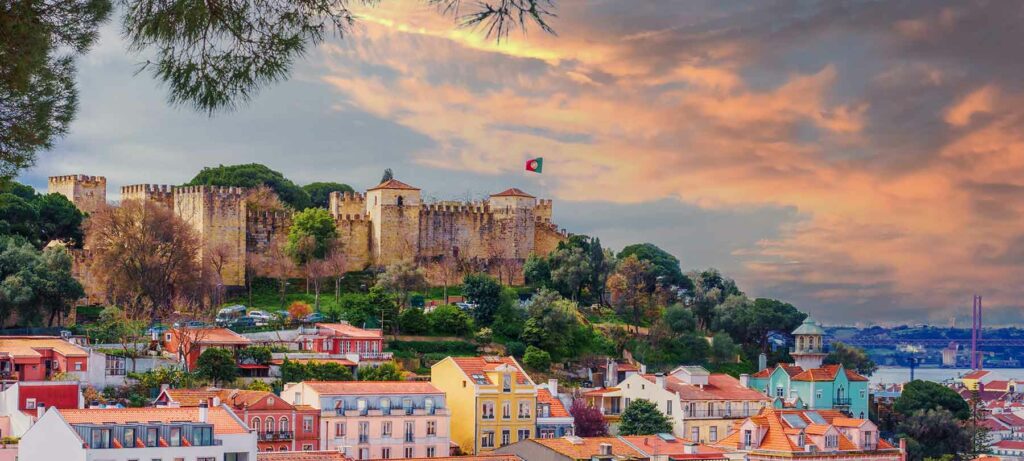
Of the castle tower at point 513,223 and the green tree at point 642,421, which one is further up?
the castle tower at point 513,223

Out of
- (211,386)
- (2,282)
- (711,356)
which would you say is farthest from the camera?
(711,356)

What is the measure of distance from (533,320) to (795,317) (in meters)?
15.2

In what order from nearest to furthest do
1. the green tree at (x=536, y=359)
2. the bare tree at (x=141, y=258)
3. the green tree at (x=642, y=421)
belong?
the green tree at (x=642, y=421) → the bare tree at (x=141, y=258) → the green tree at (x=536, y=359)

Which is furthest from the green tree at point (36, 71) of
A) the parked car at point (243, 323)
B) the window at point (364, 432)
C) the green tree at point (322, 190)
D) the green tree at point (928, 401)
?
the green tree at point (322, 190)

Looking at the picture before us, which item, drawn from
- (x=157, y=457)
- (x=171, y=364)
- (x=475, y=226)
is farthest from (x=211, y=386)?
(x=475, y=226)

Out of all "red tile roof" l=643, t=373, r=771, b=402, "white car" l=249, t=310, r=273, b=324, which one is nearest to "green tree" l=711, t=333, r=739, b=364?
"red tile roof" l=643, t=373, r=771, b=402

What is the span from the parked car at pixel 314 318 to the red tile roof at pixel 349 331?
70 cm

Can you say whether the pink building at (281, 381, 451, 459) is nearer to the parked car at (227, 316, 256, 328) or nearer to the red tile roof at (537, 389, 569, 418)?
the red tile roof at (537, 389, 569, 418)

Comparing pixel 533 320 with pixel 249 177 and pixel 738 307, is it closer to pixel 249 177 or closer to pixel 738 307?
pixel 738 307

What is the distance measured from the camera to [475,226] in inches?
2566

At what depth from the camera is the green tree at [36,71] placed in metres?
11.6

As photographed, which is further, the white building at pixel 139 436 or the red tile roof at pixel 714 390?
the red tile roof at pixel 714 390

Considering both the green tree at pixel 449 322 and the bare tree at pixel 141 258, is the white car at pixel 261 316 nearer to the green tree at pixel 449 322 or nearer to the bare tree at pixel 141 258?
the bare tree at pixel 141 258

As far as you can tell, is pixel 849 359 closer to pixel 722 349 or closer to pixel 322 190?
pixel 722 349
